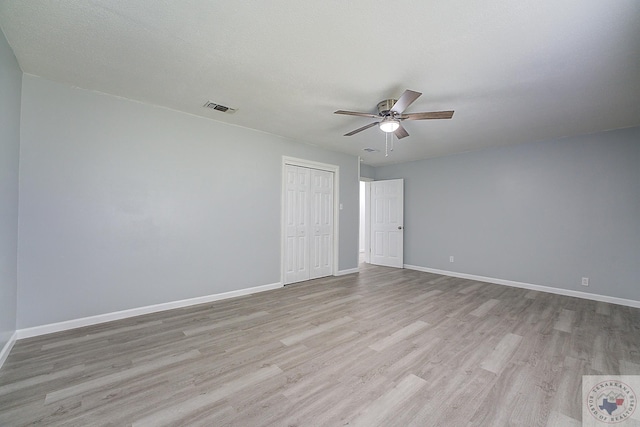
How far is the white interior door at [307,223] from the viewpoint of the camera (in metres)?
4.66

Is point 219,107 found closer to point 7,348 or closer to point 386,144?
point 386,144

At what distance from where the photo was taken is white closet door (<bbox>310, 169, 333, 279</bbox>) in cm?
503

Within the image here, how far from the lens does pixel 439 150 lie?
5180 mm

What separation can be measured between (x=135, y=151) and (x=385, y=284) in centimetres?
439

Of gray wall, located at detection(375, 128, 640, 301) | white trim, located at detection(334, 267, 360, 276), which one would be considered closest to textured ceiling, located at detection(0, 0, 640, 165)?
gray wall, located at detection(375, 128, 640, 301)

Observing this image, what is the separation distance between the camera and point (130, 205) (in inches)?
121

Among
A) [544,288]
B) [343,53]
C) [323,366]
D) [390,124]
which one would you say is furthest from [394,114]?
[544,288]

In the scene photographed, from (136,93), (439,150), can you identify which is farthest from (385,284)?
(136,93)

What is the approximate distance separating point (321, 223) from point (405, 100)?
10.2ft

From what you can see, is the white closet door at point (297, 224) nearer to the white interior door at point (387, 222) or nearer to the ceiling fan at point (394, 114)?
the ceiling fan at point (394, 114)

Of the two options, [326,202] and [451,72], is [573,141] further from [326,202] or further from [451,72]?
[326,202]
